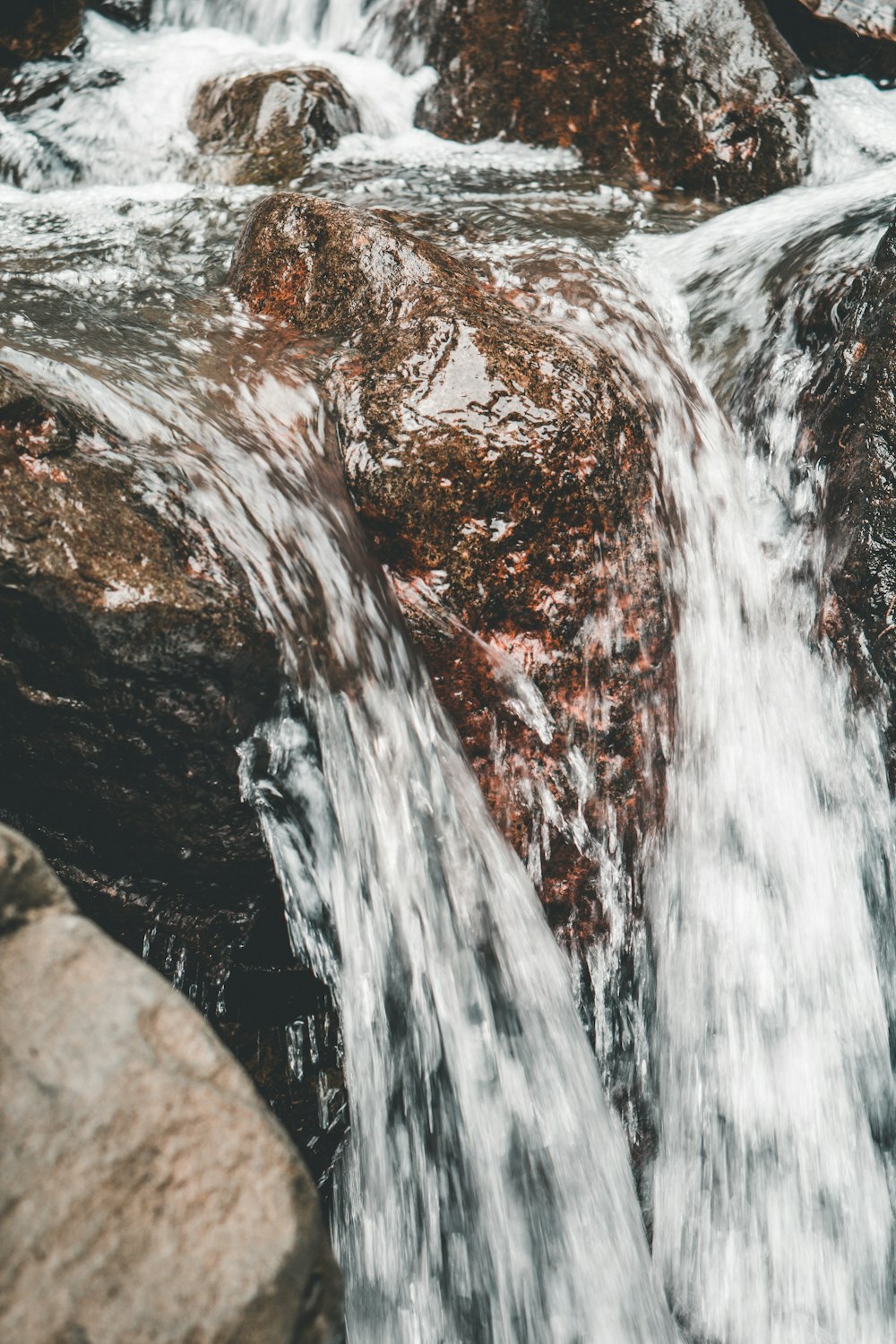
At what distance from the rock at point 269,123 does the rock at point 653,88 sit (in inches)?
35.4

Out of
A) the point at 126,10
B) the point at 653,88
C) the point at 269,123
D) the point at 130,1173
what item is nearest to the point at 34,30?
the point at 126,10

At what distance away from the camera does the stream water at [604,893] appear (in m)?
2.52

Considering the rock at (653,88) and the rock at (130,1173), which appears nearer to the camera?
the rock at (130,1173)

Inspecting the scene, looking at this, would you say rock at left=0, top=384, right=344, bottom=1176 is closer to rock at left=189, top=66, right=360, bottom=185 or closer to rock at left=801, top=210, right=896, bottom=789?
rock at left=801, top=210, right=896, bottom=789

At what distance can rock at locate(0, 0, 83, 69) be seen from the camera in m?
6.53

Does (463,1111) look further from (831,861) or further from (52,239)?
(52,239)

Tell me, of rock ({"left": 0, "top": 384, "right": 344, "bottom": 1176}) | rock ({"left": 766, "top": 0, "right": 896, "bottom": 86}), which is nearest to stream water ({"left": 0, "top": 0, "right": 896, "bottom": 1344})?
rock ({"left": 0, "top": 384, "right": 344, "bottom": 1176})

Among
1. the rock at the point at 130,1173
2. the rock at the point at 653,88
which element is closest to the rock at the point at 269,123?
the rock at the point at 653,88

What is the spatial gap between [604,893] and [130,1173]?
1.93 m

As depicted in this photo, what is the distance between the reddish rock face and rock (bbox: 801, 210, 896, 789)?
2.33ft

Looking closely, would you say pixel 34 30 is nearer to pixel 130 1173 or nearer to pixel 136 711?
pixel 136 711

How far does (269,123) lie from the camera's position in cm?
582

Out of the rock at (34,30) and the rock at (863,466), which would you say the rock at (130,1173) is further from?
the rock at (34,30)

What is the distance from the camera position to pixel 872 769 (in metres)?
3.21
